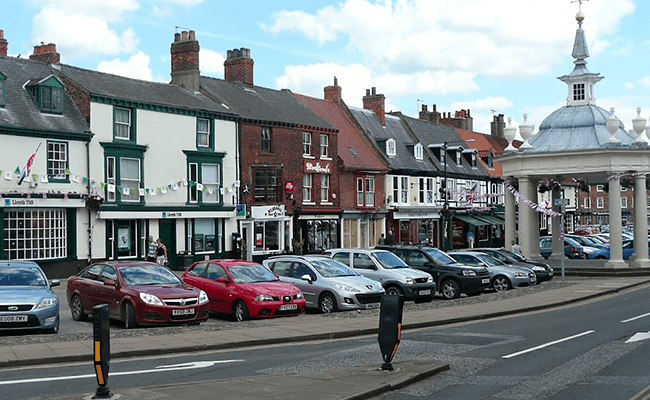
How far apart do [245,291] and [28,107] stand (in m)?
18.9

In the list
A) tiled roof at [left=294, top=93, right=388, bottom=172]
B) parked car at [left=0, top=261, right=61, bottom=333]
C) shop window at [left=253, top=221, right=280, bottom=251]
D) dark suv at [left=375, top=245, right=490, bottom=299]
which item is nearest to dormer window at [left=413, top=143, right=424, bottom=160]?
tiled roof at [left=294, top=93, right=388, bottom=172]

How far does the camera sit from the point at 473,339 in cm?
1681

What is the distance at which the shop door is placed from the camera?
3966 cm

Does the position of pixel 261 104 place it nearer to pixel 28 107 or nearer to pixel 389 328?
pixel 28 107

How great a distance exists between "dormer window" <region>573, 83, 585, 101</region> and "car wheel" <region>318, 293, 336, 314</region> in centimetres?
2337

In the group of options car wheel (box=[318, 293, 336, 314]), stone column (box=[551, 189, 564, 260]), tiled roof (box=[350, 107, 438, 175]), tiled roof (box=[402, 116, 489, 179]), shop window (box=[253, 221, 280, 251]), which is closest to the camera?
car wheel (box=[318, 293, 336, 314])

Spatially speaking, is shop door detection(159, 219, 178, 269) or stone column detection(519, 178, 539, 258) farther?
shop door detection(159, 219, 178, 269)

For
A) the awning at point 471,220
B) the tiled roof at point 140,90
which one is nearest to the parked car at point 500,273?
the tiled roof at point 140,90

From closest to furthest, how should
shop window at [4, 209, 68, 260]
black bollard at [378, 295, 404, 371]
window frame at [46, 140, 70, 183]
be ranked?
black bollard at [378, 295, 404, 371]
shop window at [4, 209, 68, 260]
window frame at [46, 140, 70, 183]

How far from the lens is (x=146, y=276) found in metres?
19.6

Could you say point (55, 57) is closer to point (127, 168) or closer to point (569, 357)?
point (127, 168)

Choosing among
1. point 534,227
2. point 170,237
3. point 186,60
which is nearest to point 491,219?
point 534,227

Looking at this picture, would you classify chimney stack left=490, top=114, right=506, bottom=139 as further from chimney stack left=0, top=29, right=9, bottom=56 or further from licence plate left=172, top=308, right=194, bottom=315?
licence plate left=172, top=308, right=194, bottom=315

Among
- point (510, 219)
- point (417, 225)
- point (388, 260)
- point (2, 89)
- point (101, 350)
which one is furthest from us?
point (417, 225)
